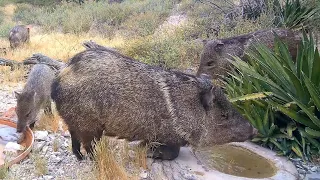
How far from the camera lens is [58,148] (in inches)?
191

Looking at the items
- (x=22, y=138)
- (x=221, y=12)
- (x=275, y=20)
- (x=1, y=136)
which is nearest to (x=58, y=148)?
(x=22, y=138)

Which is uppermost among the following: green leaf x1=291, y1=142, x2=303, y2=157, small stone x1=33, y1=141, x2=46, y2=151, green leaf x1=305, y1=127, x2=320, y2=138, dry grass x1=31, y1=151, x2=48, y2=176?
green leaf x1=305, y1=127, x2=320, y2=138

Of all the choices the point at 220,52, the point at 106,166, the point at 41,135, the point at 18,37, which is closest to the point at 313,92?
the point at 106,166

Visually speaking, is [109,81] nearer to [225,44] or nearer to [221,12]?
[225,44]

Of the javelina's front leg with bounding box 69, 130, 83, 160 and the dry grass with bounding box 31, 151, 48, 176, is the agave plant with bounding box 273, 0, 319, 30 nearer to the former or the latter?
the javelina's front leg with bounding box 69, 130, 83, 160

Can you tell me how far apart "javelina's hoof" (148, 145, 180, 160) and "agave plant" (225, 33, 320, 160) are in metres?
1.10

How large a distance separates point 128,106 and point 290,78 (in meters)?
1.89

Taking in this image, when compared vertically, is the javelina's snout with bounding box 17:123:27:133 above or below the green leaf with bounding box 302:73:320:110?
below

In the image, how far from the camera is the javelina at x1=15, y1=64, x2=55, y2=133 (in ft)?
18.4

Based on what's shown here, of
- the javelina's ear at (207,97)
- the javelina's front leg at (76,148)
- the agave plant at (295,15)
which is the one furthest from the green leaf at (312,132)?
the agave plant at (295,15)

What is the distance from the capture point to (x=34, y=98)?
5887 millimetres

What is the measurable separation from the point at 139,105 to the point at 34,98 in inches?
88.3

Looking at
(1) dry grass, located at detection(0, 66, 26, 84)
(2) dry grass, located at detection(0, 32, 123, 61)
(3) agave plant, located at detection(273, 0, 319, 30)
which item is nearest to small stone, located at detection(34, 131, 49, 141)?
(1) dry grass, located at detection(0, 66, 26, 84)

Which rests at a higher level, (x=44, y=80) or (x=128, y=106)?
(x=128, y=106)
